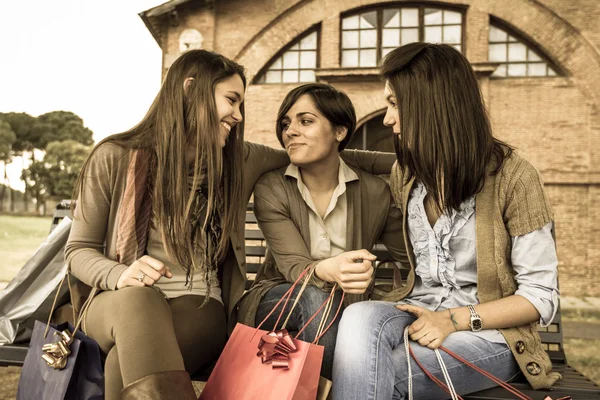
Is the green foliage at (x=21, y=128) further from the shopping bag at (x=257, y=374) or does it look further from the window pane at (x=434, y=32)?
the shopping bag at (x=257, y=374)

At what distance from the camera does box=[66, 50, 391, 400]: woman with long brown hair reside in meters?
2.00

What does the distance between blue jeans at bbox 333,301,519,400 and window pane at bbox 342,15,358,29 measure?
416 inches

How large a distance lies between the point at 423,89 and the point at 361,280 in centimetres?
78

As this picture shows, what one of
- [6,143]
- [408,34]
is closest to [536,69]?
[408,34]

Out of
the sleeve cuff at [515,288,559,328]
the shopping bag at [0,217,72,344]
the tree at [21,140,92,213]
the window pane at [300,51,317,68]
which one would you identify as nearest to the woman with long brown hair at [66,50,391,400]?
the shopping bag at [0,217,72,344]

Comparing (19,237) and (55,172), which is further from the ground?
(55,172)

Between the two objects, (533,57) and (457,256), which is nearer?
(457,256)

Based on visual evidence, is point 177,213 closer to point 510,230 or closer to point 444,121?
point 444,121

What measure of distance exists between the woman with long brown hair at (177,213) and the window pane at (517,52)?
1035 cm

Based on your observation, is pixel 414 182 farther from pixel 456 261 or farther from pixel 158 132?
pixel 158 132

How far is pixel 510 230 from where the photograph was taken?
6.55 feet

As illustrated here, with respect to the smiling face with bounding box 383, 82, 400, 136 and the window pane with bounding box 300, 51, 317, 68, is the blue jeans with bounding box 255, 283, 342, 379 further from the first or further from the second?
the window pane with bounding box 300, 51, 317, 68

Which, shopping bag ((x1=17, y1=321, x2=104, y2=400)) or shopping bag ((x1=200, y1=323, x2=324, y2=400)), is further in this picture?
shopping bag ((x1=17, y1=321, x2=104, y2=400))

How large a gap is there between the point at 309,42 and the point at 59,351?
1080 cm
